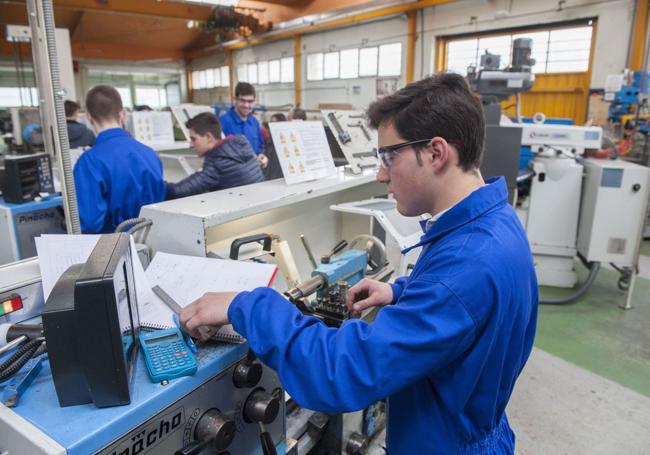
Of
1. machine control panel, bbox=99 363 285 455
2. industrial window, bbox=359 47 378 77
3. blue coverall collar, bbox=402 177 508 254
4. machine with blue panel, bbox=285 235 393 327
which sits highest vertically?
industrial window, bbox=359 47 378 77

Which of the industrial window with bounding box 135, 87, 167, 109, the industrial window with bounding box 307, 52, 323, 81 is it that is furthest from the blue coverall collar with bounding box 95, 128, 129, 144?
the industrial window with bounding box 135, 87, 167, 109

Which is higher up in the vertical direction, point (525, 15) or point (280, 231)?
point (525, 15)

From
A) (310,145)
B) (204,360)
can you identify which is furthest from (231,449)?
(310,145)

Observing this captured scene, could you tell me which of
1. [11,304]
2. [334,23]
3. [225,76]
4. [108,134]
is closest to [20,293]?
[11,304]

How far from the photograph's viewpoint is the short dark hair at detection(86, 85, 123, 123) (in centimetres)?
203

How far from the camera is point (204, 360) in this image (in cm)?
83

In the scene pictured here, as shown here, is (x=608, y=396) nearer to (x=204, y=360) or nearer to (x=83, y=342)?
(x=204, y=360)

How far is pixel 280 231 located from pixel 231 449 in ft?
4.35

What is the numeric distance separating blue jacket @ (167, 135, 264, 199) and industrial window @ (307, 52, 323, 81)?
765 cm

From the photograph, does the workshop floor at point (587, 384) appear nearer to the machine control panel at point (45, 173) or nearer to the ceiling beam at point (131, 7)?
the machine control panel at point (45, 173)

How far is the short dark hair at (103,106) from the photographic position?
2.03 metres

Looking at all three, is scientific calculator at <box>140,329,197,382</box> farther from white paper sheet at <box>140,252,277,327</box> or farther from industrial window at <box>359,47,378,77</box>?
industrial window at <box>359,47,378,77</box>

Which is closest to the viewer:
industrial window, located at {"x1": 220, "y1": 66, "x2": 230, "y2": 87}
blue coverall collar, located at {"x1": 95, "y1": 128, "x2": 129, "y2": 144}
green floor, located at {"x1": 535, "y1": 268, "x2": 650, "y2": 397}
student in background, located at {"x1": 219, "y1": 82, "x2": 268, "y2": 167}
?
blue coverall collar, located at {"x1": 95, "y1": 128, "x2": 129, "y2": 144}

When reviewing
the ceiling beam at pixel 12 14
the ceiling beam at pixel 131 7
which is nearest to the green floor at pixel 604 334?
the ceiling beam at pixel 131 7
